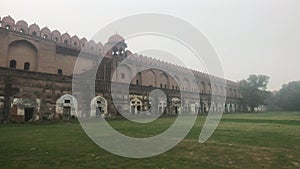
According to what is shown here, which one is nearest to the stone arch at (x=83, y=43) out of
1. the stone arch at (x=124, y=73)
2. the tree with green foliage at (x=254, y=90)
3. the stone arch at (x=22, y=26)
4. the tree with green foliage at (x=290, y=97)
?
the stone arch at (x=124, y=73)

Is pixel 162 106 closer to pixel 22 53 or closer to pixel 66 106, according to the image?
pixel 66 106

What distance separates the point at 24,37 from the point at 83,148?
18.6 metres

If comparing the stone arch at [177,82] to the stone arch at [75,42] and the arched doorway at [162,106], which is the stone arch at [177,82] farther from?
the stone arch at [75,42]

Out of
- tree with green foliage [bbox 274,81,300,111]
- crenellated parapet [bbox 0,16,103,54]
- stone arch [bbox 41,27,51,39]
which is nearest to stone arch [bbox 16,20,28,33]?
crenellated parapet [bbox 0,16,103,54]

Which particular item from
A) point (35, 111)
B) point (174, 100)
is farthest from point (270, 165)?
point (174, 100)

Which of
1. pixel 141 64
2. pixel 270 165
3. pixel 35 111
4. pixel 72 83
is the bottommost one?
pixel 270 165

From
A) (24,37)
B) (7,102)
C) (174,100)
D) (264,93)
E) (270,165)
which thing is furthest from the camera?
(264,93)

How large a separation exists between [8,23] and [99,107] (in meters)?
10.3

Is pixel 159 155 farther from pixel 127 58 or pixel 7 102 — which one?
pixel 127 58

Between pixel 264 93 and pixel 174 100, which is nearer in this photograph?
pixel 174 100

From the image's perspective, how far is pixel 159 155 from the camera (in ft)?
19.5

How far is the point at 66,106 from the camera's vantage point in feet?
57.4

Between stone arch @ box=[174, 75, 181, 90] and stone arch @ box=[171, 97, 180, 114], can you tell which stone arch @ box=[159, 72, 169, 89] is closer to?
stone arch @ box=[174, 75, 181, 90]

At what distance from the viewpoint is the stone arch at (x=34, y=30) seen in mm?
22703
